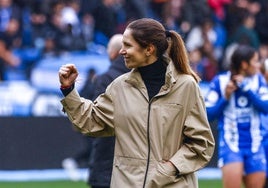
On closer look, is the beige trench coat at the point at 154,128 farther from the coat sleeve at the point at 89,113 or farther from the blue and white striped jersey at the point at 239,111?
the blue and white striped jersey at the point at 239,111

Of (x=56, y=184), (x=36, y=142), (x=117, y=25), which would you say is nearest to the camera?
(x=56, y=184)

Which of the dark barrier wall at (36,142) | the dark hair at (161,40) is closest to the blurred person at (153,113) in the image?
the dark hair at (161,40)

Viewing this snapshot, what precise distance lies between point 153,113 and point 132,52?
0.41m

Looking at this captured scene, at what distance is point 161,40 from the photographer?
625 cm

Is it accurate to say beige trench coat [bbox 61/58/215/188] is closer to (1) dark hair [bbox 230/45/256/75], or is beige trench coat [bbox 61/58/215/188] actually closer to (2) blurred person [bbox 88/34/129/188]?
(2) blurred person [bbox 88/34/129/188]

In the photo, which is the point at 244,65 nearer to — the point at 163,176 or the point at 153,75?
the point at 153,75

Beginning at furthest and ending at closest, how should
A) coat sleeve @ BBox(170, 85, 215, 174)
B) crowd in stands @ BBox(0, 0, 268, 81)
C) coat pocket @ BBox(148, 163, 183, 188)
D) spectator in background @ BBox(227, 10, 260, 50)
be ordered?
spectator in background @ BBox(227, 10, 260, 50)
crowd in stands @ BBox(0, 0, 268, 81)
coat sleeve @ BBox(170, 85, 215, 174)
coat pocket @ BBox(148, 163, 183, 188)

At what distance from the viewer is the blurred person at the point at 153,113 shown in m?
6.11

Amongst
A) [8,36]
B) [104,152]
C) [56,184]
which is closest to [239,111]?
[104,152]

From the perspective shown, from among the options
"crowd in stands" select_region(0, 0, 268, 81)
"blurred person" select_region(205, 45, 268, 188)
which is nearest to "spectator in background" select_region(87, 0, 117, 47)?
"crowd in stands" select_region(0, 0, 268, 81)

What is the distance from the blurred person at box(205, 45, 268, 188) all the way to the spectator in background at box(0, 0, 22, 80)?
8.41 metres

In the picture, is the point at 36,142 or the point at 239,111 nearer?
the point at 239,111

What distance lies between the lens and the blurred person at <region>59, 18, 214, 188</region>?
6109 mm

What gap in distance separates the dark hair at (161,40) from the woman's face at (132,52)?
3cm
